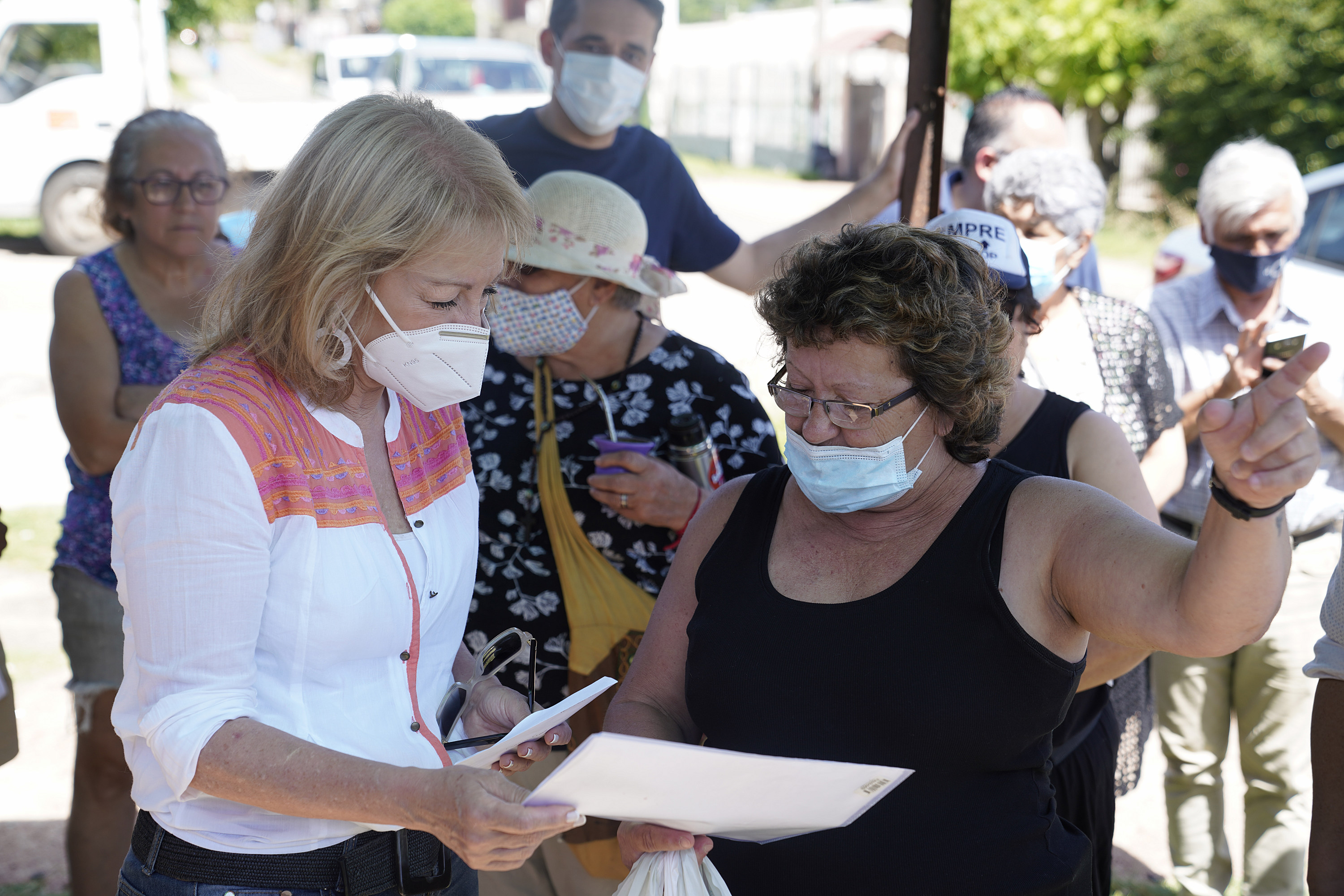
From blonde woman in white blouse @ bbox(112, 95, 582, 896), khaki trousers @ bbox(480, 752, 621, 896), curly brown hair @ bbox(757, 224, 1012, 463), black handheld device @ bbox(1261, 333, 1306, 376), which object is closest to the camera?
blonde woman in white blouse @ bbox(112, 95, 582, 896)

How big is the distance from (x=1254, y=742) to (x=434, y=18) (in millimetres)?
44030

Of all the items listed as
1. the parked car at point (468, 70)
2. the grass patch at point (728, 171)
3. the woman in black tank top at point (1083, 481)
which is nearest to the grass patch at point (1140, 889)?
the woman in black tank top at point (1083, 481)

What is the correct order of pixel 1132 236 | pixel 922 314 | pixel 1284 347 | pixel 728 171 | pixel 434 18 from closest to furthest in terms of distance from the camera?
pixel 922 314 → pixel 1284 347 → pixel 1132 236 → pixel 728 171 → pixel 434 18

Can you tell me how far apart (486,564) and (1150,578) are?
59.6 inches

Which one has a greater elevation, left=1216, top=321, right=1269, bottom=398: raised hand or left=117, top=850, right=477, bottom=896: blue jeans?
left=1216, top=321, right=1269, bottom=398: raised hand

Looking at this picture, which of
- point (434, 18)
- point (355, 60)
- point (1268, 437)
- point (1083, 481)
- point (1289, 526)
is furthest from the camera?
point (434, 18)

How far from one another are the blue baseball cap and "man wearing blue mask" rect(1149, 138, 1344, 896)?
42.0 inches

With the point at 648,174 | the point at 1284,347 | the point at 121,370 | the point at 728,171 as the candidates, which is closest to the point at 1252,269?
the point at 1284,347

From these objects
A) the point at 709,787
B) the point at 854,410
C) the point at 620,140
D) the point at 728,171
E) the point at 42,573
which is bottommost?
the point at 728,171

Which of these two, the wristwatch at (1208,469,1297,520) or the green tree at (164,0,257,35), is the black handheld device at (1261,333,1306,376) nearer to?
the wristwatch at (1208,469,1297,520)

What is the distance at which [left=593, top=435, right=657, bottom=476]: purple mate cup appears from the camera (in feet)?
7.89

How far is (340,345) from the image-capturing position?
1669 mm

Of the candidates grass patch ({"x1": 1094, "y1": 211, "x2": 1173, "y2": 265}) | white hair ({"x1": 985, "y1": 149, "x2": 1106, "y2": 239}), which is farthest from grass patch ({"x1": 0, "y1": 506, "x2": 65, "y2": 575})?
grass patch ({"x1": 1094, "y1": 211, "x2": 1173, "y2": 265})

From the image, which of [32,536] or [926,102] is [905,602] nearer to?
[926,102]
